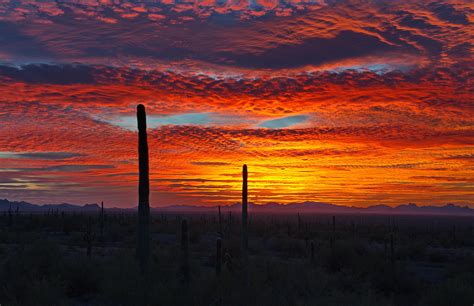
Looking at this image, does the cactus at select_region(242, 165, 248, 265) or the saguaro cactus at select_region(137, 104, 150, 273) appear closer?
the saguaro cactus at select_region(137, 104, 150, 273)

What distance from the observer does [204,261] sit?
28172mm

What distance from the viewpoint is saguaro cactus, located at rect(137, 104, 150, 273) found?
1692 centimetres

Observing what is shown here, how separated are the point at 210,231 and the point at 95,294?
44917mm

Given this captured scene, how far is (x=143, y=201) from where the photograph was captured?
58.2ft

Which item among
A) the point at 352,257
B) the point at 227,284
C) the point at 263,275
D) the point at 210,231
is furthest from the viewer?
the point at 210,231

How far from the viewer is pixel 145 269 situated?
15.8m

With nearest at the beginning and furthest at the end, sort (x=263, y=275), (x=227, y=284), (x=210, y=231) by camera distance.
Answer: (x=227, y=284) → (x=263, y=275) → (x=210, y=231)

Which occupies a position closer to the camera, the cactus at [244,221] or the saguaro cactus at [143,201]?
the saguaro cactus at [143,201]

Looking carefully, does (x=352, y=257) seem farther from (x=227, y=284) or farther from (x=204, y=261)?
(x=227, y=284)

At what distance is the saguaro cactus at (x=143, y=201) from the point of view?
16.9 meters

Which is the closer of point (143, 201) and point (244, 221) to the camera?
point (143, 201)

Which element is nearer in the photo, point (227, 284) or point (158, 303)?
point (158, 303)

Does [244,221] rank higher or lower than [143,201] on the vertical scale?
lower

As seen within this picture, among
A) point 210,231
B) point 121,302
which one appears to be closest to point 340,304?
point 121,302
